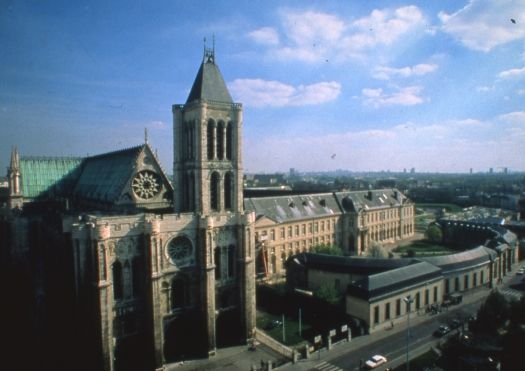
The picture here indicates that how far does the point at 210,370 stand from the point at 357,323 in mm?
20390

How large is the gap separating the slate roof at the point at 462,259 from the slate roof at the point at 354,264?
4.42 meters

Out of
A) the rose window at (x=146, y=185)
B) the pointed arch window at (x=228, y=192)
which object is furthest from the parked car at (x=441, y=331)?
the rose window at (x=146, y=185)

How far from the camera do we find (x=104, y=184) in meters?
49.2

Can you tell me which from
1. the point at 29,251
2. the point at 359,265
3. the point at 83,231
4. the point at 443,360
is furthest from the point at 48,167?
the point at 443,360

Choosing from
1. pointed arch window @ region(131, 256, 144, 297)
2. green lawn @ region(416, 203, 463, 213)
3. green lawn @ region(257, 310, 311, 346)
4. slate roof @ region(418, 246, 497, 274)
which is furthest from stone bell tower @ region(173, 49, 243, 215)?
green lawn @ region(416, 203, 463, 213)

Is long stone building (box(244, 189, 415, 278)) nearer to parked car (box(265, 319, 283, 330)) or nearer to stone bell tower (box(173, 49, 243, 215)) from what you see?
parked car (box(265, 319, 283, 330))

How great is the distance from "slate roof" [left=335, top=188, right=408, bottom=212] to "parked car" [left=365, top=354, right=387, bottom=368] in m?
52.2

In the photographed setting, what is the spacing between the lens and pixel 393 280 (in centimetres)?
4838

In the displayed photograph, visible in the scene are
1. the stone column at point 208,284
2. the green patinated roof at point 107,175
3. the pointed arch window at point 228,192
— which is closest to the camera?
the stone column at point 208,284

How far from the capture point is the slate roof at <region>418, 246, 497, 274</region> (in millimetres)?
57256

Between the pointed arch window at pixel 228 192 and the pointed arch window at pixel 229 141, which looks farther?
the pointed arch window at pixel 228 192

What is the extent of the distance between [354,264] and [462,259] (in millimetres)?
20029

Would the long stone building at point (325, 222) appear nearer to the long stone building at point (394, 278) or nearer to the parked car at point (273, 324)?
the long stone building at point (394, 278)

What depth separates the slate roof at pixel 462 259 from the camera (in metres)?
57.3
